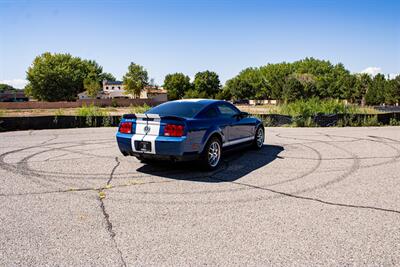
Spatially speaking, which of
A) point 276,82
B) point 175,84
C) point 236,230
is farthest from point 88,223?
point 175,84

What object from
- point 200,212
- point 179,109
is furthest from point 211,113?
point 200,212

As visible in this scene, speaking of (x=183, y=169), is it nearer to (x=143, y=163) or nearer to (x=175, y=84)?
(x=143, y=163)

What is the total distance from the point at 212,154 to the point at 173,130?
1.12 meters

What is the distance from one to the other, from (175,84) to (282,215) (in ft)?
344

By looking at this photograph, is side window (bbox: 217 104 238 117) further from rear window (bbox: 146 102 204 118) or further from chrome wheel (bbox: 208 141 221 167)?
chrome wheel (bbox: 208 141 221 167)

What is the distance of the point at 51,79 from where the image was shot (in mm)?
80438

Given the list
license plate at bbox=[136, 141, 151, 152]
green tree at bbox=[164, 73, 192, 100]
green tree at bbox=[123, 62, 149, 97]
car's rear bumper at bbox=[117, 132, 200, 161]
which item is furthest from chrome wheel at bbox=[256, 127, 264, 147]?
green tree at bbox=[164, 73, 192, 100]

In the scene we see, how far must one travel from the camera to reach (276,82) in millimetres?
97250

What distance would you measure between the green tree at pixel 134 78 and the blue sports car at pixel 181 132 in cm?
7562

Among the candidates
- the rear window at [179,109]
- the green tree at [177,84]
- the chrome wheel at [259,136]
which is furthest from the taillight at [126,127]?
the green tree at [177,84]

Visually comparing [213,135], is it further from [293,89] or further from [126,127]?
[293,89]

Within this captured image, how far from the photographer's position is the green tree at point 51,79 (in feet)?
262

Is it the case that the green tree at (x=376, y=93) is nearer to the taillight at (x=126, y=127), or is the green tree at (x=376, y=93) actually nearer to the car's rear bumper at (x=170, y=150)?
the car's rear bumper at (x=170, y=150)

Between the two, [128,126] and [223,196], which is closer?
[223,196]
